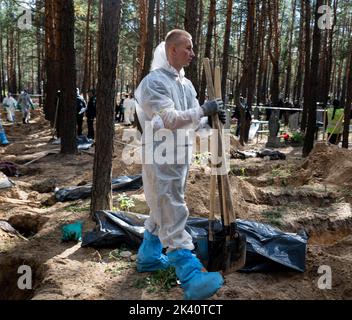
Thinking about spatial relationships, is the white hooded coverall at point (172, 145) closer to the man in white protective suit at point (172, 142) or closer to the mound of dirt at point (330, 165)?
the man in white protective suit at point (172, 142)

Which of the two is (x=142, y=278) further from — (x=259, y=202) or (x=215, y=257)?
(x=259, y=202)

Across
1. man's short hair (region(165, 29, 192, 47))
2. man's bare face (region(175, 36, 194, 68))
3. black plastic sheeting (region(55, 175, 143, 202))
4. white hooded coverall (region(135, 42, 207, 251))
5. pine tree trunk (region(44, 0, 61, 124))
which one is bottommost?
black plastic sheeting (region(55, 175, 143, 202))

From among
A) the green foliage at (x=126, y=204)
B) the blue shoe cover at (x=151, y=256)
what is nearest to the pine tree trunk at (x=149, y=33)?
the green foliage at (x=126, y=204)

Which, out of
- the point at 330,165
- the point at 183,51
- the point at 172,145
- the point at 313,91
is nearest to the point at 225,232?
the point at 172,145

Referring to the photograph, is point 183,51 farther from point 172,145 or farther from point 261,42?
point 261,42

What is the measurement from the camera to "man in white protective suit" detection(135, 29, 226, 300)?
3240mm

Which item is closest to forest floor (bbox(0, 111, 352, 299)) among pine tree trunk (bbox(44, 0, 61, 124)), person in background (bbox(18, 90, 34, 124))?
pine tree trunk (bbox(44, 0, 61, 124))

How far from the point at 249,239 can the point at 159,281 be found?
104 centimetres

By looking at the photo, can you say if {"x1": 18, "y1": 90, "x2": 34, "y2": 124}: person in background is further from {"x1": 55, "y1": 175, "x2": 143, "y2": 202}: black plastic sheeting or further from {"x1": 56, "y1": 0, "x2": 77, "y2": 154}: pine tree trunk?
{"x1": 55, "y1": 175, "x2": 143, "y2": 202}: black plastic sheeting

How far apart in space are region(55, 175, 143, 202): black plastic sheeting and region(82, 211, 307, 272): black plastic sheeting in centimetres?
186

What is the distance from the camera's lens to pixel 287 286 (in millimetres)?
3844

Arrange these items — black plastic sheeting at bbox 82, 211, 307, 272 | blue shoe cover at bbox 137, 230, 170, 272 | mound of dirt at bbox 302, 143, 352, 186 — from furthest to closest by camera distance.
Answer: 1. mound of dirt at bbox 302, 143, 352, 186
2. black plastic sheeting at bbox 82, 211, 307, 272
3. blue shoe cover at bbox 137, 230, 170, 272

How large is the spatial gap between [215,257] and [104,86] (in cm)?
278

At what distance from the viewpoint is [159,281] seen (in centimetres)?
382
